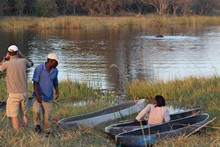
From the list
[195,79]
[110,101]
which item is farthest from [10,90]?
[195,79]

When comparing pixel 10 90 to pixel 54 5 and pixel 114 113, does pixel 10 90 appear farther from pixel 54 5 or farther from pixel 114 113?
pixel 54 5

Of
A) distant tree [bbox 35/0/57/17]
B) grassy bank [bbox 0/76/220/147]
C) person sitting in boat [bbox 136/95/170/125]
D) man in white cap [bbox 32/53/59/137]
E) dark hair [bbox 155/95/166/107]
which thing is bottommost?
grassy bank [bbox 0/76/220/147]

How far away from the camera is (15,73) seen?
7777 millimetres

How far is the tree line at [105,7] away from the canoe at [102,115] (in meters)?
41.9

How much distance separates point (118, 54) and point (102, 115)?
16.8 m

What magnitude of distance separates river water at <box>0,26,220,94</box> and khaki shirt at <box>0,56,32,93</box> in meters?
7.03

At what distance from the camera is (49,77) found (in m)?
7.96

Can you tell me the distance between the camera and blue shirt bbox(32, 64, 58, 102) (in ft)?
26.0

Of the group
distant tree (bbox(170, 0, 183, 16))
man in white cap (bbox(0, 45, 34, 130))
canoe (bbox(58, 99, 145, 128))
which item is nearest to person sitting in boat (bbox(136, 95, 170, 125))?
canoe (bbox(58, 99, 145, 128))

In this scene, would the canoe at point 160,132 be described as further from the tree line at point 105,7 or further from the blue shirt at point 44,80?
the tree line at point 105,7

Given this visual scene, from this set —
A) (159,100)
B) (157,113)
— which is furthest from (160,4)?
(159,100)

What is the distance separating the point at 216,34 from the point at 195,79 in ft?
82.0

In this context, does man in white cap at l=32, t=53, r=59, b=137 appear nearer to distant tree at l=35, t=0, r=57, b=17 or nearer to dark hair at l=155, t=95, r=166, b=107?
dark hair at l=155, t=95, r=166, b=107

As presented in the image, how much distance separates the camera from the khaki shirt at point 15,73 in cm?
778
